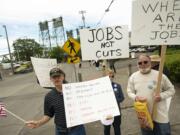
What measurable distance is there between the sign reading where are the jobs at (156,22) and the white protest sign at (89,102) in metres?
0.84

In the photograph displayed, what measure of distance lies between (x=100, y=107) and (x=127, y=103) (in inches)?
278

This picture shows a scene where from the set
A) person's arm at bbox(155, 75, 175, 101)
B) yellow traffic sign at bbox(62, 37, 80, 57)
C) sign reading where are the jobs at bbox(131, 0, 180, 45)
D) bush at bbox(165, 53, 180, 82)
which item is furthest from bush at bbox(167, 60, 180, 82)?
sign reading where are the jobs at bbox(131, 0, 180, 45)

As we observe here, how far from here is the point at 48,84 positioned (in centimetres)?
492

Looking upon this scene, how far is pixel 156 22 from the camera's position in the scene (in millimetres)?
4301

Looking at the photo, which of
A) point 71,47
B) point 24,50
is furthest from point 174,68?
point 24,50

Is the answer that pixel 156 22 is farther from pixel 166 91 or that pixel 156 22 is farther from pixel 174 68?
pixel 174 68

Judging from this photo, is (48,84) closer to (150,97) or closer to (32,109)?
(150,97)

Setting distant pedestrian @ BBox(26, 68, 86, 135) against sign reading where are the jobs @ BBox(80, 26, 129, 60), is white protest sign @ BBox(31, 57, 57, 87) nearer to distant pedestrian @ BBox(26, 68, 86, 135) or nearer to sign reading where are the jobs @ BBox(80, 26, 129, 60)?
sign reading where are the jobs @ BBox(80, 26, 129, 60)

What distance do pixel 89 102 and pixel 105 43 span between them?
145 cm

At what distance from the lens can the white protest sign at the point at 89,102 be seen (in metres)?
3.87

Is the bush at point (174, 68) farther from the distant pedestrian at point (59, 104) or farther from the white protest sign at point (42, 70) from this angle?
the distant pedestrian at point (59, 104)

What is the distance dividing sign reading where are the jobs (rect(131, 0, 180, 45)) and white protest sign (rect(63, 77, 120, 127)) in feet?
2.76

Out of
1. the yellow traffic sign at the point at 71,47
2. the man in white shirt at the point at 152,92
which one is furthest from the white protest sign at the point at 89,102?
the yellow traffic sign at the point at 71,47

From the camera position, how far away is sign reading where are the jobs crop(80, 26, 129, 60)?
5.05 m
